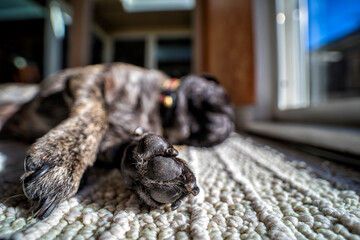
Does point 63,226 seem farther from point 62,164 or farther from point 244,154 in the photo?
point 244,154

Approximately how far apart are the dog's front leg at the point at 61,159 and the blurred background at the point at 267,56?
95 centimetres

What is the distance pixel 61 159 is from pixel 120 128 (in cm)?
50

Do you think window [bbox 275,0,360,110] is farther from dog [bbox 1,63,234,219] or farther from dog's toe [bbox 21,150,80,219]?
dog's toe [bbox 21,150,80,219]

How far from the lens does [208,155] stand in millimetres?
1170

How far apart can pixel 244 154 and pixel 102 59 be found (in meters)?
6.04

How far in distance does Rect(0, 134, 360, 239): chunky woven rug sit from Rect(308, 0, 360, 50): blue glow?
136 centimetres

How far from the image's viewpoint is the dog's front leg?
521 mm

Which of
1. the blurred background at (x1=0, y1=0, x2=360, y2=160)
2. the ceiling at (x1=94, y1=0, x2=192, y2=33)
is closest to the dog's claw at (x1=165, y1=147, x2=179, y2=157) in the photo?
the blurred background at (x1=0, y1=0, x2=360, y2=160)

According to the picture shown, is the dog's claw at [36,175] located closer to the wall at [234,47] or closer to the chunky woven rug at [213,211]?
the chunky woven rug at [213,211]

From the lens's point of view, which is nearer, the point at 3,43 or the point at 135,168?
the point at 135,168

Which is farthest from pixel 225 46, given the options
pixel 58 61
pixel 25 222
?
pixel 58 61

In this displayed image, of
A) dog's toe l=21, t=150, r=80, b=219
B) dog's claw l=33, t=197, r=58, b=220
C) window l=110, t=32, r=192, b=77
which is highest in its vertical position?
window l=110, t=32, r=192, b=77

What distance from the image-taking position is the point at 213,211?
0.55 m

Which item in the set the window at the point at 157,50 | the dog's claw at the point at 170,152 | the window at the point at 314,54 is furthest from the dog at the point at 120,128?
the window at the point at 157,50
